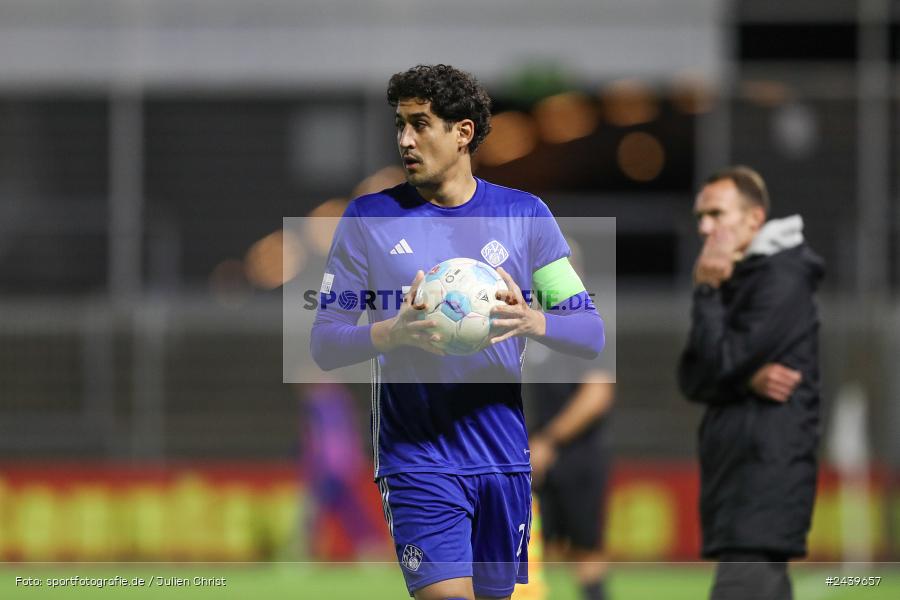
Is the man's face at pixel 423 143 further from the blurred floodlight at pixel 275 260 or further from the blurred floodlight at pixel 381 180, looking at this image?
the blurred floodlight at pixel 381 180

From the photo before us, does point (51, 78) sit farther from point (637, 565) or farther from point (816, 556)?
point (816, 556)

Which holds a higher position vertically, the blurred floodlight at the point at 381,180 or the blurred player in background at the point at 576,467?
the blurred floodlight at the point at 381,180

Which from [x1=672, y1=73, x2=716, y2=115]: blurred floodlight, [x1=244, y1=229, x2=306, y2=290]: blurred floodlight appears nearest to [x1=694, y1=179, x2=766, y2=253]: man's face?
[x1=244, y1=229, x2=306, y2=290]: blurred floodlight

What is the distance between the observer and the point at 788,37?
62.1ft

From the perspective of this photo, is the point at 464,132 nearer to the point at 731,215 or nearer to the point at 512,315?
the point at 512,315

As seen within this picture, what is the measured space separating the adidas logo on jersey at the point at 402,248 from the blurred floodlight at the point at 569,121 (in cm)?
1398

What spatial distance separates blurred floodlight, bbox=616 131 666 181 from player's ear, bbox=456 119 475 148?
44.5 ft

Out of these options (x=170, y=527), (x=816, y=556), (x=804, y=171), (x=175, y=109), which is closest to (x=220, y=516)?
(x=170, y=527)

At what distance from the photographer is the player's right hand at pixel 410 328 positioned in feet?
15.9

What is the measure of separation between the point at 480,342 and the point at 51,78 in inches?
612

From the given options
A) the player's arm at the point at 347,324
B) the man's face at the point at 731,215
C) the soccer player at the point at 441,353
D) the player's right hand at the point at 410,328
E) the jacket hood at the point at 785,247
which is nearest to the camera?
the player's right hand at the point at 410,328

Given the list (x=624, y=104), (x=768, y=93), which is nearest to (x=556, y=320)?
(x=768, y=93)

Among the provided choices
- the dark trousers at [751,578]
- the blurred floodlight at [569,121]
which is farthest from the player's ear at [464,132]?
the blurred floodlight at [569,121]

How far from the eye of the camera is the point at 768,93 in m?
18.4
